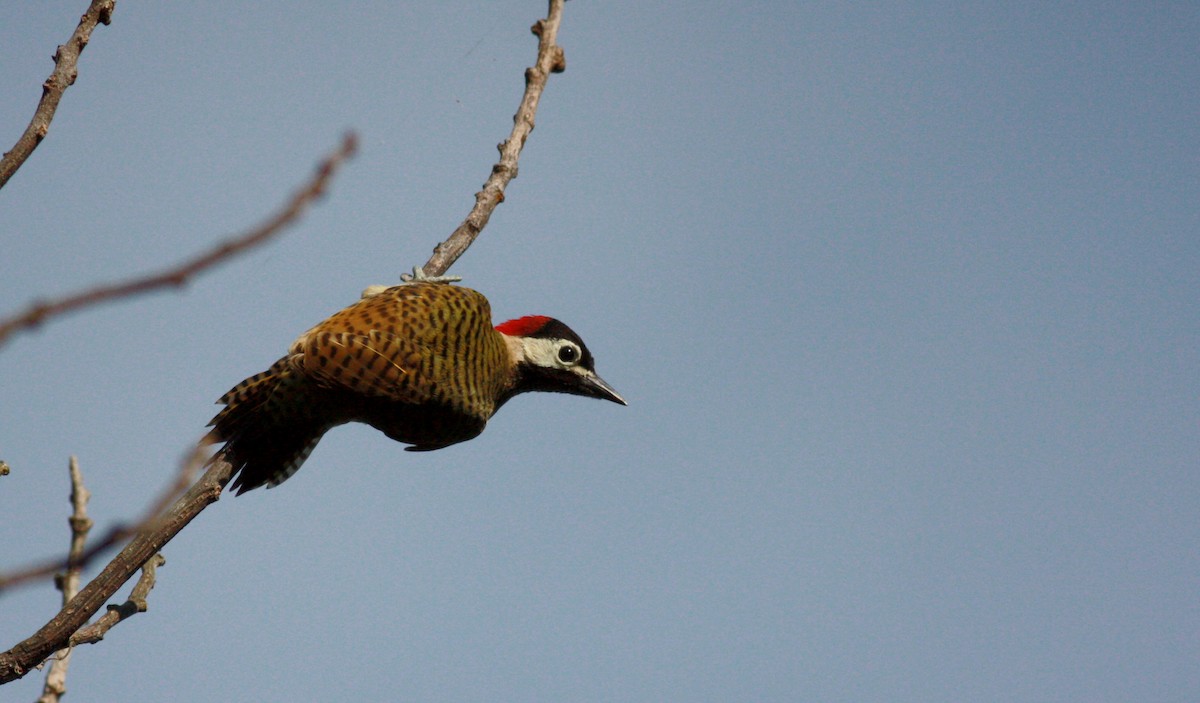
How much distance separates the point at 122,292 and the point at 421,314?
4.14 m

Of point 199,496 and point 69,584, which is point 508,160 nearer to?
point 199,496

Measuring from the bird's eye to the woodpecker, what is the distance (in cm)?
50

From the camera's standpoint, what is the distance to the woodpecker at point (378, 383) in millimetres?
4953

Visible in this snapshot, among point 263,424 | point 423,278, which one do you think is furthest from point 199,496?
point 423,278

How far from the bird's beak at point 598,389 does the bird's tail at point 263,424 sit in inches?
76.9

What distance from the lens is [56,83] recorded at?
119 inches

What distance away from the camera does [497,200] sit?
5.40 meters

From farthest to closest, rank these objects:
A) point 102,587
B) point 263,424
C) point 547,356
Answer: point 547,356 < point 263,424 < point 102,587

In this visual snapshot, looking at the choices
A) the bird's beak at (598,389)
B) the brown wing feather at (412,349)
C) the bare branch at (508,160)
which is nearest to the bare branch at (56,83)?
the brown wing feather at (412,349)

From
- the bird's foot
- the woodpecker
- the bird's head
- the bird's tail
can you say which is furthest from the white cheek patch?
the bird's tail

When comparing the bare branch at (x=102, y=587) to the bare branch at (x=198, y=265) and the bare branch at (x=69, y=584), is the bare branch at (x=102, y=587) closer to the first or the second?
the bare branch at (x=69, y=584)

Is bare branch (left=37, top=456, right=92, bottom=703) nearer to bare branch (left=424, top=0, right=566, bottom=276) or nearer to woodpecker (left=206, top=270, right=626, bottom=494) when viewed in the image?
woodpecker (left=206, top=270, right=626, bottom=494)

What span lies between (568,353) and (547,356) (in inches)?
4.9

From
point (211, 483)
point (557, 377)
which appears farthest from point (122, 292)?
point (557, 377)
